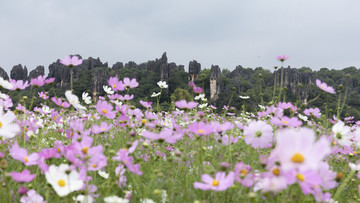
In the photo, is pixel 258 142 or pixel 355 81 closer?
pixel 258 142

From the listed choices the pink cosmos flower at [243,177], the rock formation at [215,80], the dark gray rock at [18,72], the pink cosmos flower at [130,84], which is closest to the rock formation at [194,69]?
the rock formation at [215,80]

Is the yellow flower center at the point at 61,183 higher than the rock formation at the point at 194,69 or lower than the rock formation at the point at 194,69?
lower

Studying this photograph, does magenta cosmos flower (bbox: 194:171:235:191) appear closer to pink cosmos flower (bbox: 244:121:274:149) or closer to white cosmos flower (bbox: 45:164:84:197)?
pink cosmos flower (bbox: 244:121:274:149)

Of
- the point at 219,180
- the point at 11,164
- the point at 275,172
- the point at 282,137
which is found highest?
the point at 282,137

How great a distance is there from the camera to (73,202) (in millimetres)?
1054

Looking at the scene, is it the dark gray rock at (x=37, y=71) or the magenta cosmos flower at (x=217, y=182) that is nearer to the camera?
the magenta cosmos flower at (x=217, y=182)

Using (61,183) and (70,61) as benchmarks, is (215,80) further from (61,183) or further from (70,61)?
(61,183)

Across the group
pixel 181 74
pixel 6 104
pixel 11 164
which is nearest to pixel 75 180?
pixel 11 164

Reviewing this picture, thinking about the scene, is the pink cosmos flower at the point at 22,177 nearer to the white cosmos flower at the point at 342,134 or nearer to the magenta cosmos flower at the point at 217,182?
the magenta cosmos flower at the point at 217,182

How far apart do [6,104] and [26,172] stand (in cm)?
78

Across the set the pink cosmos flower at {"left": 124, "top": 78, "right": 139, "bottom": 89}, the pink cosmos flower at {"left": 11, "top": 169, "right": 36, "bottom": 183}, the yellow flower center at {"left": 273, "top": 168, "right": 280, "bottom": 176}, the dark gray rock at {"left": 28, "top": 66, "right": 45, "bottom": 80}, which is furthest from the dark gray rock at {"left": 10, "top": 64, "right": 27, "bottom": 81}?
the yellow flower center at {"left": 273, "top": 168, "right": 280, "bottom": 176}

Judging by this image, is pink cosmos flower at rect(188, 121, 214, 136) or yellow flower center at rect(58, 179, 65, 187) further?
pink cosmos flower at rect(188, 121, 214, 136)

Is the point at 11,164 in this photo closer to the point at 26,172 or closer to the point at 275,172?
the point at 26,172

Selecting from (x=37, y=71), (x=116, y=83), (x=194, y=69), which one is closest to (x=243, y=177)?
(x=116, y=83)
